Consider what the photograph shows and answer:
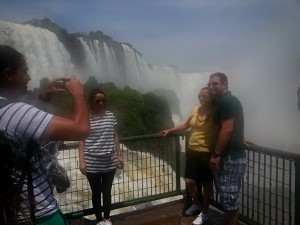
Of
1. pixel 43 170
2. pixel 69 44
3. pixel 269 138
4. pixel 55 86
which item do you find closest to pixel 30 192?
pixel 43 170

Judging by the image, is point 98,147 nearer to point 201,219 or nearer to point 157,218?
point 157,218

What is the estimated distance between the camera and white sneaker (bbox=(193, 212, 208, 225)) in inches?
179

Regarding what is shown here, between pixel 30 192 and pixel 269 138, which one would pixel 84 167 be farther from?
pixel 269 138

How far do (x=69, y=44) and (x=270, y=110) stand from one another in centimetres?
5613

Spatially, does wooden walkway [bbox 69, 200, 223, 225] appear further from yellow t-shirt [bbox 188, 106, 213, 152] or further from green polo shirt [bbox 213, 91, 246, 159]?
green polo shirt [bbox 213, 91, 246, 159]

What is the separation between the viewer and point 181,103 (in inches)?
2569

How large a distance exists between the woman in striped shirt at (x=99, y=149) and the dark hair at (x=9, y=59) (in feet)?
7.54

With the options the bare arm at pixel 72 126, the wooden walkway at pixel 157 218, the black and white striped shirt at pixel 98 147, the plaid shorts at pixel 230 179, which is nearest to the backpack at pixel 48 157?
the bare arm at pixel 72 126

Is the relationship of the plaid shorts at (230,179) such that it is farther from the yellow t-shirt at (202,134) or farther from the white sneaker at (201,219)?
the white sneaker at (201,219)

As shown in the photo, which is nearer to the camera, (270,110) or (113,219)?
(113,219)

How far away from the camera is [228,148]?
3680 millimetres

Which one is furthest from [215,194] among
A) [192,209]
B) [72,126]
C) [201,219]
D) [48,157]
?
[72,126]

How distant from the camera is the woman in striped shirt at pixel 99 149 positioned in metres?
4.07

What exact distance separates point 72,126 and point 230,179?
96.7 inches
